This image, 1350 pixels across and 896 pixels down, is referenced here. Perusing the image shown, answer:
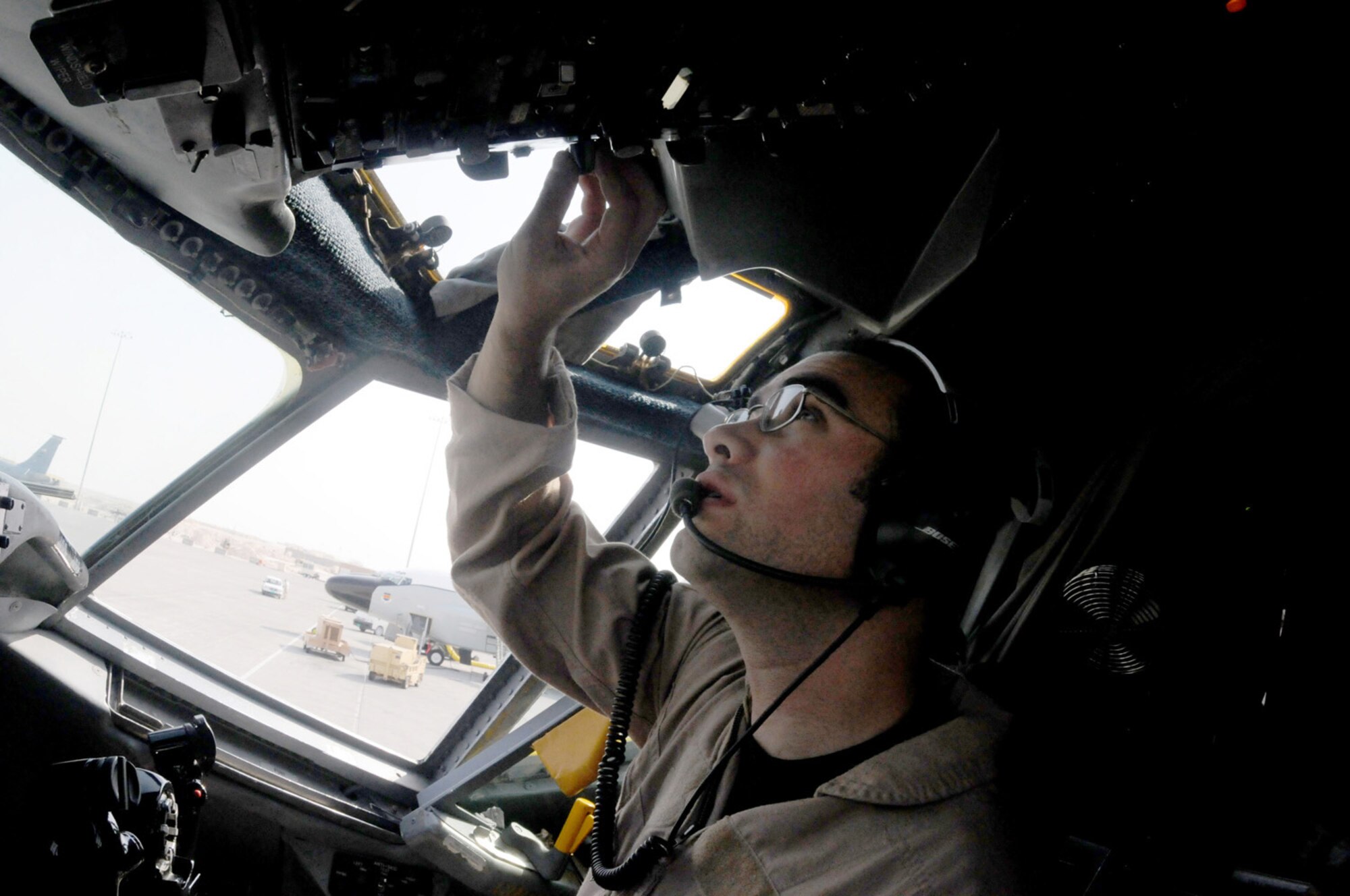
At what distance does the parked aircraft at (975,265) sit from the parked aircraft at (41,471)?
0.82 feet

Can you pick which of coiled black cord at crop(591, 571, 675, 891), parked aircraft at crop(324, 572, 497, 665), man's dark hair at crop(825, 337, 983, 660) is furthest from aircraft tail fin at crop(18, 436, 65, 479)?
man's dark hair at crop(825, 337, 983, 660)

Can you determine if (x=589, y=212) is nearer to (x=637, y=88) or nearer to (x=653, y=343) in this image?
(x=637, y=88)

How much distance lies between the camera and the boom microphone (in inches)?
42.3

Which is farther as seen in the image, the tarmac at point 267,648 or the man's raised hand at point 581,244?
the tarmac at point 267,648

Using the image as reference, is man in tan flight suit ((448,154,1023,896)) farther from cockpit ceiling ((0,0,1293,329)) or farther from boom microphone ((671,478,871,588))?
cockpit ceiling ((0,0,1293,329))

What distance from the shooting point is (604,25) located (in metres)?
0.75

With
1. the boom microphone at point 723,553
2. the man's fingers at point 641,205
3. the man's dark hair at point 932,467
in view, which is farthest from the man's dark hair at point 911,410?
the man's fingers at point 641,205

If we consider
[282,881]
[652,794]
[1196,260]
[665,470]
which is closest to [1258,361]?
[1196,260]

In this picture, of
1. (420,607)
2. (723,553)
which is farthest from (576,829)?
(420,607)

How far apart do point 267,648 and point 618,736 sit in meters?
2.53

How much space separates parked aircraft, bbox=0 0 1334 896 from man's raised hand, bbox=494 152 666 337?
81mm

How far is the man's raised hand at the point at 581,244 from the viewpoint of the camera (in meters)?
1.05

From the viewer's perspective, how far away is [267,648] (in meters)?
3.19

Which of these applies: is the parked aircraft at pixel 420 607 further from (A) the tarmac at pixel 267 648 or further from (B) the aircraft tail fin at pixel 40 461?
(B) the aircraft tail fin at pixel 40 461
